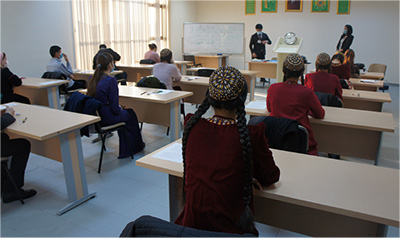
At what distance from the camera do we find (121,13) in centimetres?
820

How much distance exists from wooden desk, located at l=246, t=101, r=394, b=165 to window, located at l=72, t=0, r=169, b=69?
569 centimetres

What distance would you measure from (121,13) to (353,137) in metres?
7.04

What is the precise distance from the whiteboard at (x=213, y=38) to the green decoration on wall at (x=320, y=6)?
2.77 m

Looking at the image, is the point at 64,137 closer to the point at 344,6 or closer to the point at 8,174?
the point at 8,174

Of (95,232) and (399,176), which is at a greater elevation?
(399,176)

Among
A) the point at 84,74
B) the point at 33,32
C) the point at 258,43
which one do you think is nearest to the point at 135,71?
the point at 84,74

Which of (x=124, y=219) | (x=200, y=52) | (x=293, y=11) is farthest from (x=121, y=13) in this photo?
(x=124, y=219)

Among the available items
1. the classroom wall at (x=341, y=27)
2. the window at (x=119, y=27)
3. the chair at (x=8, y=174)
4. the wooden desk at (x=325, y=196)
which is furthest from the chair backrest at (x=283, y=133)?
the classroom wall at (x=341, y=27)

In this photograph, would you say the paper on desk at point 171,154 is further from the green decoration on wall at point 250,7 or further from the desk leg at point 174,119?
the green decoration on wall at point 250,7

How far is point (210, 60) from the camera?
9.51 meters

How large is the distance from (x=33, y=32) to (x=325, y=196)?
668 centimetres

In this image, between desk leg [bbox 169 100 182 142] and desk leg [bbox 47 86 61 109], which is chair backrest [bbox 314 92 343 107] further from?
desk leg [bbox 47 86 61 109]

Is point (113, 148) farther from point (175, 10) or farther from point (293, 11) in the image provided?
point (293, 11)

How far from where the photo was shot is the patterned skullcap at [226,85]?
4.24ft
